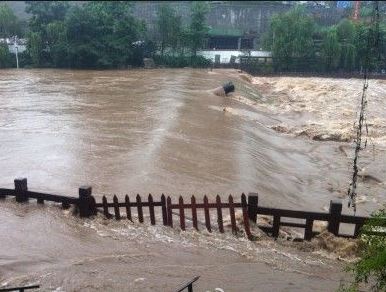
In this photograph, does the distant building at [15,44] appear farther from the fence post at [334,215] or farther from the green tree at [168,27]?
the fence post at [334,215]

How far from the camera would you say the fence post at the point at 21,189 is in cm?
982

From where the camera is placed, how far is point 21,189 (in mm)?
9938

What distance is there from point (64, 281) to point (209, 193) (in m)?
5.34

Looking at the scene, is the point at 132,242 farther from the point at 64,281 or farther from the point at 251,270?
the point at 251,270

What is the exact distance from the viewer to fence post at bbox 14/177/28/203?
32.2 feet

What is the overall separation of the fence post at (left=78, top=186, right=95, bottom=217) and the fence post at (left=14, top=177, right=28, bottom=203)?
1.52m

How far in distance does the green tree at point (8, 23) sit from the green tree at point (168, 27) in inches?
579

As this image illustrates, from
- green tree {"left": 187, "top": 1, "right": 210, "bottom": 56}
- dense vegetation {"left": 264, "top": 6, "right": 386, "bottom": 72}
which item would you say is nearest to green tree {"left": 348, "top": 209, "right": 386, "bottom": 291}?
dense vegetation {"left": 264, "top": 6, "right": 386, "bottom": 72}

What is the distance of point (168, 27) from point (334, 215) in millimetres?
39356

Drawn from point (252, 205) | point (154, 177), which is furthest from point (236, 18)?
point (252, 205)

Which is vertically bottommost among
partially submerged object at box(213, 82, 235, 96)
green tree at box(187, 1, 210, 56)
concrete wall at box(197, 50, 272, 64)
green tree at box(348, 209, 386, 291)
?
green tree at box(348, 209, 386, 291)

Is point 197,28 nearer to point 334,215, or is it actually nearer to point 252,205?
point 252,205

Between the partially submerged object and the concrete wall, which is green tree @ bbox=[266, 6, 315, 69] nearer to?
the concrete wall

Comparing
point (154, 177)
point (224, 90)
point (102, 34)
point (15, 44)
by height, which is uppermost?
point (102, 34)
